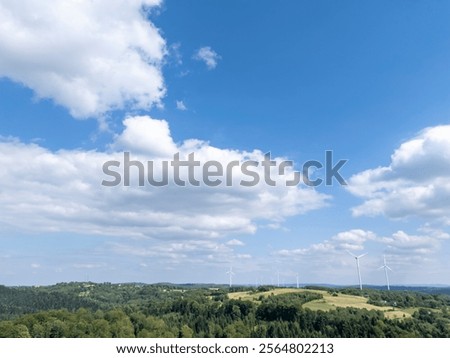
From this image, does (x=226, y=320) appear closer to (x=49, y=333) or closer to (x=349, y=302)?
(x=349, y=302)
